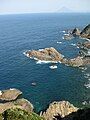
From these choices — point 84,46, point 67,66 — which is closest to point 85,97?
point 67,66

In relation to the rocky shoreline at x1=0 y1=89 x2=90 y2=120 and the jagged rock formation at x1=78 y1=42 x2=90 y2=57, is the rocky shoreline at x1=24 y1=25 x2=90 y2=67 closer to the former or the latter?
the jagged rock formation at x1=78 y1=42 x2=90 y2=57

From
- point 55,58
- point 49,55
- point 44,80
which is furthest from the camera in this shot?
point 49,55

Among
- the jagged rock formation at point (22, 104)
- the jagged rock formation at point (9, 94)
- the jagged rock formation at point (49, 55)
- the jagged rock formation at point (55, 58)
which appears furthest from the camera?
the jagged rock formation at point (49, 55)

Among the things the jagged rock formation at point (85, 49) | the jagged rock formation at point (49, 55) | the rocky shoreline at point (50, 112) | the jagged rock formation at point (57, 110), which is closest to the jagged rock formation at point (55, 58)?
the jagged rock formation at point (49, 55)

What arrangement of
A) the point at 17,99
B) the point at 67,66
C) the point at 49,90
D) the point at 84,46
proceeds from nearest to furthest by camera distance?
1. the point at 17,99
2. the point at 49,90
3. the point at 67,66
4. the point at 84,46

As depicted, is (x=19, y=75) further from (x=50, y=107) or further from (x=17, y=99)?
(x=50, y=107)

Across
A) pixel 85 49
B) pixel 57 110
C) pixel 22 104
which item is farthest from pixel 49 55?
pixel 57 110

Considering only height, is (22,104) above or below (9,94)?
above

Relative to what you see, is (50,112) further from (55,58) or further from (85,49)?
(85,49)

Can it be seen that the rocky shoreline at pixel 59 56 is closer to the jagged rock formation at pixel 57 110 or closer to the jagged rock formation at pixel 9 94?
the jagged rock formation at pixel 9 94
